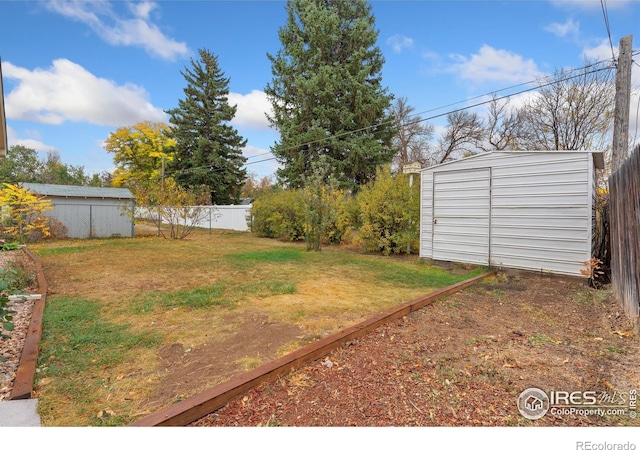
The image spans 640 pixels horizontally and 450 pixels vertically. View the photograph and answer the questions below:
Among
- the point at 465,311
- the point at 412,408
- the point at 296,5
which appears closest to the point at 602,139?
the point at 465,311

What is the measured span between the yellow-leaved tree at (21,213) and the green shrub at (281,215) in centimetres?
815

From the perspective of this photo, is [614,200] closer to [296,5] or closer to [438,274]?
[438,274]

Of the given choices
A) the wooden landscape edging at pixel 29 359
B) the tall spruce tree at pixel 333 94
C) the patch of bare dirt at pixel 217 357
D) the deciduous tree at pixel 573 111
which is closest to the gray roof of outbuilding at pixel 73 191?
the tall spruce tree at pixel 333 94

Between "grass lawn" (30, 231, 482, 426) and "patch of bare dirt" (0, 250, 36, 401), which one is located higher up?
"grass lawn" (30, 231, 482, 426)

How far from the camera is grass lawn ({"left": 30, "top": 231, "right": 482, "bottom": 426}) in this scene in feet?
7.12

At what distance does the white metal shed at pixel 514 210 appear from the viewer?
548cm

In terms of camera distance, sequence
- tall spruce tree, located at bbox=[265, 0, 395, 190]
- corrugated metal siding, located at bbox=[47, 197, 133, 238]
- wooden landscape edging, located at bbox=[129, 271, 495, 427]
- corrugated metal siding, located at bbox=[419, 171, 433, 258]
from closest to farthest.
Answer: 1. wooden landscape edging, located at bbox=[129, 271, 495, 427]
2. corrugated metal siding, located at bbox=[419, 171, 433, 258]
3. corrugated metal siding, located at bbox=[47, 197, 133, 238]
4. tall spruce tree, located at bbox=[265, 0, 395, 190]

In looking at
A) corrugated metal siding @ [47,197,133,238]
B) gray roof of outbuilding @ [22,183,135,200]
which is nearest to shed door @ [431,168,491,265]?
corrugated metal siding @ [47,197,133,238]

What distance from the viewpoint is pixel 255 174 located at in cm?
3756

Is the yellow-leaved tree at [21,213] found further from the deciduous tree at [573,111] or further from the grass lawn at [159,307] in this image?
the deciduous tree at [573,111]

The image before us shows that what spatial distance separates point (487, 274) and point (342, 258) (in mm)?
3575

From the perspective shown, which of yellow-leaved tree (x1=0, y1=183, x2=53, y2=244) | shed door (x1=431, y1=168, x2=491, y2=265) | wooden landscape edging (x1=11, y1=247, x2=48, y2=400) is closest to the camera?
wooden landscape edging (x1=11, y1=247, x2=48, y2=400)

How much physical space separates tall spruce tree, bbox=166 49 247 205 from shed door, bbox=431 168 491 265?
19.5m

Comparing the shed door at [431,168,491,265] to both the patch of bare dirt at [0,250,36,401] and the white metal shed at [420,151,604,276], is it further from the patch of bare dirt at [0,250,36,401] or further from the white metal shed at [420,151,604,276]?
the patch of bare dirt at [0,250,36,401]
